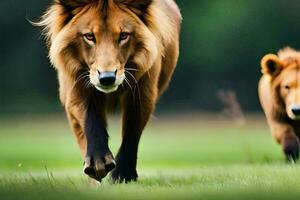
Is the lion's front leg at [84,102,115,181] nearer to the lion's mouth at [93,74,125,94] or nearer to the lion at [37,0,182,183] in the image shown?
the lion at [37,0,182,183]

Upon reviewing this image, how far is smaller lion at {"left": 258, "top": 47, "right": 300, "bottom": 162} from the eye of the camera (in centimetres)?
838

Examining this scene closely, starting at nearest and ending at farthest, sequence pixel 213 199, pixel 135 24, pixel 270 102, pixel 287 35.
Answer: pixel 213 199 < pixel 135 24 < pixel 270 102 < pixel 287 35

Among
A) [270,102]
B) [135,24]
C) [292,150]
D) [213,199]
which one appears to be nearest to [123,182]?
[135,24]

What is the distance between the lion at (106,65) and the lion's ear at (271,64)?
2.50m

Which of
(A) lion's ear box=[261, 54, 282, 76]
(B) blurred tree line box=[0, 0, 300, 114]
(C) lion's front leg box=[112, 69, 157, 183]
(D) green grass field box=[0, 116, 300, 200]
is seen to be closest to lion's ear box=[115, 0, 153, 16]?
(C) lion's front leg box=[112, 69, 157, 183]

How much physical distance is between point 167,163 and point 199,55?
365 inches

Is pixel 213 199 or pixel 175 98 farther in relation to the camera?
pixel 175 98

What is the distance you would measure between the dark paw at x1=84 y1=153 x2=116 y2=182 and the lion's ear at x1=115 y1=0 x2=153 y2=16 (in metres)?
0.87

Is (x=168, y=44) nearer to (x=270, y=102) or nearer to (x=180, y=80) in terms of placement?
(x=270, y=102)

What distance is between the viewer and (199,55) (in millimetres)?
20891

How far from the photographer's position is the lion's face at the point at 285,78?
858 centimetres

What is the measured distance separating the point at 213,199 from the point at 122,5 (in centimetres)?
186

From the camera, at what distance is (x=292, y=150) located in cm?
825

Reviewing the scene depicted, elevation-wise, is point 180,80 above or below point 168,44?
below
